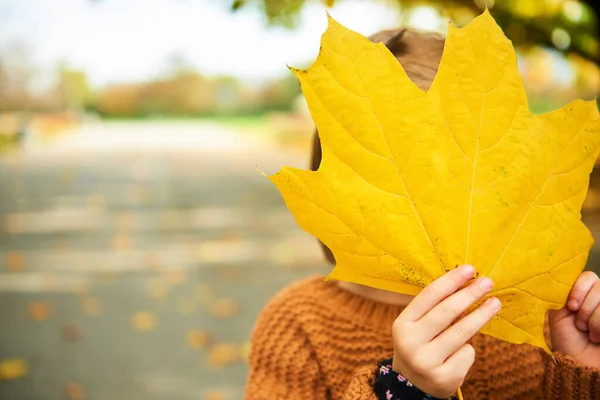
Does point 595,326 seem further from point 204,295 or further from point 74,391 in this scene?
point 204,295

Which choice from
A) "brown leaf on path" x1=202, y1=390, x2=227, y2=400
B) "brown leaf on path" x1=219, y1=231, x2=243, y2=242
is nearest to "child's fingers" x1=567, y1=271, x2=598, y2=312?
"brown leaf on path" x1=202, y1=390, x2=227, y2=400

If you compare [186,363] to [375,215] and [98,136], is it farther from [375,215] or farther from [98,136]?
[98,136]

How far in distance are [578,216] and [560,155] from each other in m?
0.08

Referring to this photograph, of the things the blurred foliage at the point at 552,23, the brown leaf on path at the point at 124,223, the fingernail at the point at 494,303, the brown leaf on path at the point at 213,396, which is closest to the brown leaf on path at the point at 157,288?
the brown leaf on path at the point at 213,396

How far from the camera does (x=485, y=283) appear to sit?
0.78 metres

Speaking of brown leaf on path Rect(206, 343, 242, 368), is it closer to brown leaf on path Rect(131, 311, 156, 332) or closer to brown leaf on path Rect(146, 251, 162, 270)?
brown leaf on path Rect(131, 311, 156, 332)

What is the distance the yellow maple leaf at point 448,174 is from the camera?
0.76 metres

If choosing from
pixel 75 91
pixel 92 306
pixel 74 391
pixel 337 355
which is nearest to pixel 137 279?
pixel 92 306

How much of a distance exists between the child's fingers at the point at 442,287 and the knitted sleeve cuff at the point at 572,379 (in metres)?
0.35

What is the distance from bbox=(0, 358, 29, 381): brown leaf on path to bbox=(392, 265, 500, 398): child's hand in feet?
10.3

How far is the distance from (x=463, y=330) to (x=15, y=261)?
17.9 feet

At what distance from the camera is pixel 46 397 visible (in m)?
3.19

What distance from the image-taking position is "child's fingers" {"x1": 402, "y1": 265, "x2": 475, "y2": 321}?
77 cm

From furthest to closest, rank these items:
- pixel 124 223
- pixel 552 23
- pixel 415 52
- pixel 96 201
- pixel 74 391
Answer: pixel 96 201, pixel 124 223, pixel 552 23, pixel 74 391, pixel 415 52
